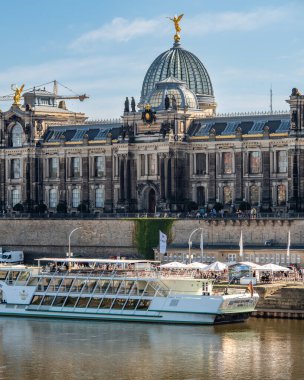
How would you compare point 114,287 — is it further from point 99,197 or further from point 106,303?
point 99,197

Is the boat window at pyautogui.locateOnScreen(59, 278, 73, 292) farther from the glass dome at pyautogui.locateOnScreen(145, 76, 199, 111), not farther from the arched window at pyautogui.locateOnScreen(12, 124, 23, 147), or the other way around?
the arched window at pyautogui.locateOnScreen(12, 124, 23, 147)

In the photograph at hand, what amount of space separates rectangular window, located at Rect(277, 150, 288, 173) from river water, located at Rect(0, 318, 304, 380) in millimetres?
49104

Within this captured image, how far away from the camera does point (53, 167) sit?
613 feet

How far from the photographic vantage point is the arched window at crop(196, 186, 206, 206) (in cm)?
17350

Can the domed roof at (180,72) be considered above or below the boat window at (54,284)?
above

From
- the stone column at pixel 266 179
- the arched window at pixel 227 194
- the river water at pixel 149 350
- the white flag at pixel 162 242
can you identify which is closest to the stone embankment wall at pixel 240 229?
the white flag at pixel 162 242

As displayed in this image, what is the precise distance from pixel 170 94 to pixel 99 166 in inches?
577

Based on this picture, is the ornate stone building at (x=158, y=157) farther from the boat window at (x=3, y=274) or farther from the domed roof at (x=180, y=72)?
the boat window at (x=3, y=274)

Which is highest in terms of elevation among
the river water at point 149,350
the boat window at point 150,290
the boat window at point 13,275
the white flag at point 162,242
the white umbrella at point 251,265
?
the white flag at point 162,242

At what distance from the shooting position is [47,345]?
108 meters

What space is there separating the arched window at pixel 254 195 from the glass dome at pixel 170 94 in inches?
549

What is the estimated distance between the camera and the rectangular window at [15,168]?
619 feet

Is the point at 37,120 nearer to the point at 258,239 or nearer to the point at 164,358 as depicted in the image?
the point at 258,239

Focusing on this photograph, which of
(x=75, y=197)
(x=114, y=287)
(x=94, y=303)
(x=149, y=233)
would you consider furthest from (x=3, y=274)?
(x=75, y=197)
